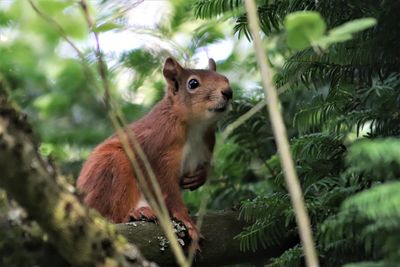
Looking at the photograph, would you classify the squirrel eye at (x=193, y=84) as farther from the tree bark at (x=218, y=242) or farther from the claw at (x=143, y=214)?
the tree bark at (x=218, y=242)

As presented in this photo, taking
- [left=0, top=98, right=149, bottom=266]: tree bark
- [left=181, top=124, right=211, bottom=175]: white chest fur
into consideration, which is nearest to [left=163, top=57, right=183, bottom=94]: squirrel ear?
[left=181, top=124, right=211, bottom=175]: white chest fur

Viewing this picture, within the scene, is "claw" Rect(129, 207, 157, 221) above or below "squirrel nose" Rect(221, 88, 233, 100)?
below

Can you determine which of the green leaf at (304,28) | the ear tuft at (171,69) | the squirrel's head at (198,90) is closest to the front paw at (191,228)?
the squirrel's head at (198,90)

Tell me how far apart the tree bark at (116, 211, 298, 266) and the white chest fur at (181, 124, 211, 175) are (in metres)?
0.78

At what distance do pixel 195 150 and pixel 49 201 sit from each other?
2.84 metres

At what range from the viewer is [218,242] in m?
4.07

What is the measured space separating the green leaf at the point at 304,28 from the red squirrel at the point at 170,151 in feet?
7.37

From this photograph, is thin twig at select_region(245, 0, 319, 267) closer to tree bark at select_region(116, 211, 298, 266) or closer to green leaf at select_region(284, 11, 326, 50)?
green leaf at select_region(284, 11, 326, 50)

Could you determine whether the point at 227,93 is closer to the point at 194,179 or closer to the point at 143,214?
the point at 194,179

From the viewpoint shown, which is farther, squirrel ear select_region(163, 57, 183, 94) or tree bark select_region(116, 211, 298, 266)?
squirrel ear select_region(163, 57, 183, 94)

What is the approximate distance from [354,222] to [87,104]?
5.04 meters

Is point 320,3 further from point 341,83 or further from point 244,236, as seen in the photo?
point 244,236

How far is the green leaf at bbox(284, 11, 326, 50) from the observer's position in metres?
2.16

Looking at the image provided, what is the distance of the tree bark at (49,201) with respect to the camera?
2098mm
